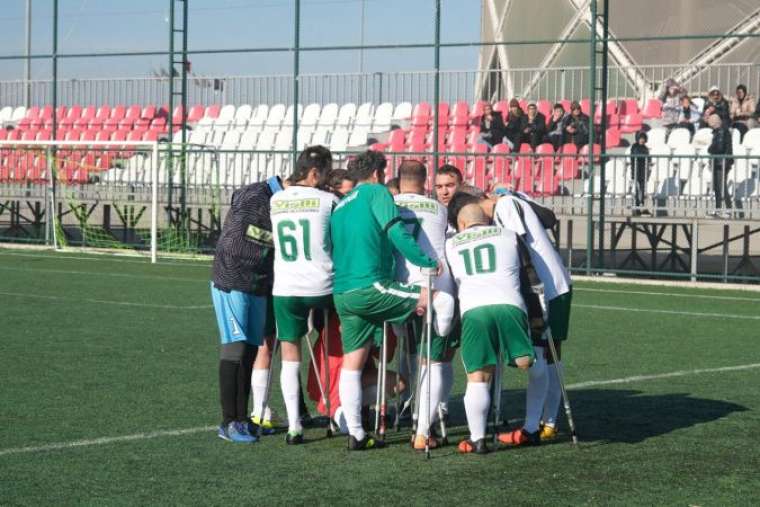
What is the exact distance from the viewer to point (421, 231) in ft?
27.6

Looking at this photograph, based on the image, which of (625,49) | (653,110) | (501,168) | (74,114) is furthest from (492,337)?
(74,114)

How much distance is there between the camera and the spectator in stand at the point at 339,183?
8.88 meters

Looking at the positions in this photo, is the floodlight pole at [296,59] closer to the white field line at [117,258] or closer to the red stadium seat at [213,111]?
the white field line at [117,258]

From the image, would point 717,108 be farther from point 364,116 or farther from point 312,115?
point 312,115

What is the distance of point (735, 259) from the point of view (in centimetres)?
2506

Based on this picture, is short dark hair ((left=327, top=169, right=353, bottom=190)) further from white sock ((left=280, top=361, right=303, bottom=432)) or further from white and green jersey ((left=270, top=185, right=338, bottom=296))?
white sock ((left=280, top=361, right=303, bottom=432))

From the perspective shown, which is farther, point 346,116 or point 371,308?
point 346,116

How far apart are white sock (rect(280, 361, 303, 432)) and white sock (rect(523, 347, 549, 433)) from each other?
135cm

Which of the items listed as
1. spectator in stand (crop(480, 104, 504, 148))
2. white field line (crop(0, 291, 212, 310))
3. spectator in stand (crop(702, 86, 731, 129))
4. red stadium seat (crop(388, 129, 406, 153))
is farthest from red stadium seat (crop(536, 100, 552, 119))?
white field line (crop(0, 291, 212, 310))

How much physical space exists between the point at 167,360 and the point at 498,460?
4428 mm

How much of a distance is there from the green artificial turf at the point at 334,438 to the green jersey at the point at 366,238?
1009mm

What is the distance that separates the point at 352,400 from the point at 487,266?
3.56ft

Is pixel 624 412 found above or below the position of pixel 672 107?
below

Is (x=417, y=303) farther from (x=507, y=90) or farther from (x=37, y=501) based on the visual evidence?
(x=507, y=90)
